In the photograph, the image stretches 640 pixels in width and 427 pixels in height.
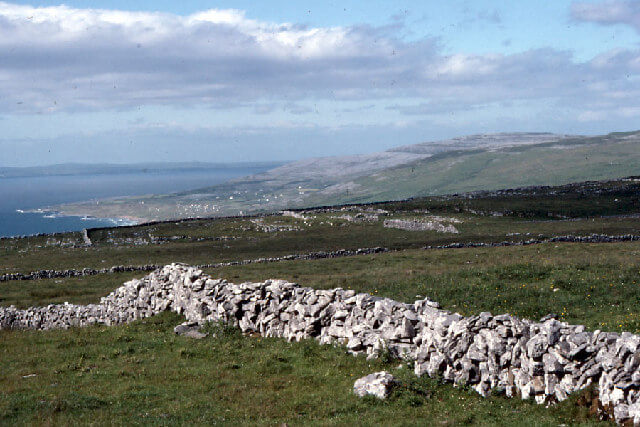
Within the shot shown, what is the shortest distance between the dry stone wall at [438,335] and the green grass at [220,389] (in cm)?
57

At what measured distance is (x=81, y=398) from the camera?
687 inches

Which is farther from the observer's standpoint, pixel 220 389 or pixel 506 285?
pixel 506 285

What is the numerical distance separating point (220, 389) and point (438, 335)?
281 inches

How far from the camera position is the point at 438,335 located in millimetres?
18125

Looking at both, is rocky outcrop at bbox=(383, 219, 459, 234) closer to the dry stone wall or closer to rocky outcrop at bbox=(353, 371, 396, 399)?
the dry stone wall

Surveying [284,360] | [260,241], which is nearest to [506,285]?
[284,360]

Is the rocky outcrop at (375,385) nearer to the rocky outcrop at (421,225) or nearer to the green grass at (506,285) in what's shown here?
the green grass at (506,285)

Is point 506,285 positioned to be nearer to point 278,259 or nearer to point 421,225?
point 278,259

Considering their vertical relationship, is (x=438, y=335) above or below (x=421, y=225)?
above

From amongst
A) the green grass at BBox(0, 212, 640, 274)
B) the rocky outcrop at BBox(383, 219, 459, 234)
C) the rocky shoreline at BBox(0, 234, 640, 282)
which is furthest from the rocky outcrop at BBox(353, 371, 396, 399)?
the rocky outcrop at BBox(383, 219, 459, 234)

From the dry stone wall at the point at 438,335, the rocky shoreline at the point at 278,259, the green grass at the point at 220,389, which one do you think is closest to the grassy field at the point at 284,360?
the green grass at the point at 220,389

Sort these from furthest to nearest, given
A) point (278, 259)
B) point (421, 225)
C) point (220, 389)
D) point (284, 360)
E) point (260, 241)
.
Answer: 1. point (421, 225)
2. point (260, 241)
3. point (278, 259)
4. point (284, 360)
5. point (220, 389)

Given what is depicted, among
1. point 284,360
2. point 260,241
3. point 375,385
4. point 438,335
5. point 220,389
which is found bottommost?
point 260,241

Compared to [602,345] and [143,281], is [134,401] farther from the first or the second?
[143,281]
